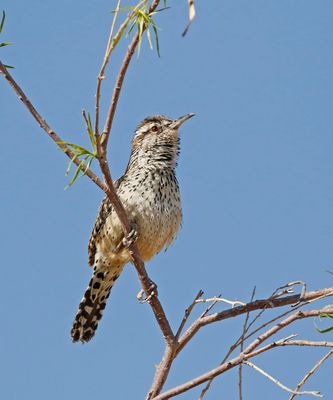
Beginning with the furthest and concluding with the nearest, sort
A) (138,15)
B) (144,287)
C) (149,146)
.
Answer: (149,146)
(144,287)
(138,15)

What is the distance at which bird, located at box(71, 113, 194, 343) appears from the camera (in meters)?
5.45

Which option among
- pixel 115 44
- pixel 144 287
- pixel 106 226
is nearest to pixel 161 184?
pixel 106 226

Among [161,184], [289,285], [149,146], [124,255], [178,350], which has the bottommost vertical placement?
[178,350]

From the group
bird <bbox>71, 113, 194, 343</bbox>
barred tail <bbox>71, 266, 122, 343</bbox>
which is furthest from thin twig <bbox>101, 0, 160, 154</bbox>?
barred tail <bbox>71, 266, 122, 343</bbox>

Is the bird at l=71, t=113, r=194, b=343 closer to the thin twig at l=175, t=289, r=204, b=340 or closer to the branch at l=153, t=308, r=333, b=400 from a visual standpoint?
the thin twig at l=175, t=289, r=204, b=340

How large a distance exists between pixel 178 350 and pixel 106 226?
240cm

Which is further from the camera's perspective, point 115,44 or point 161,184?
point 161,184

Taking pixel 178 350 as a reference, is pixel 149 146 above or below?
above

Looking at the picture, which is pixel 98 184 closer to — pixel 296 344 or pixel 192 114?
pixel 296 344

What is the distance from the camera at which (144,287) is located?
4.00 metres

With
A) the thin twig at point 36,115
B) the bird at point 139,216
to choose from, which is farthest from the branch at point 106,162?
the bird at point 139,216

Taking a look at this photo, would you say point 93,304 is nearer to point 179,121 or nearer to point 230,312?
point 179,121

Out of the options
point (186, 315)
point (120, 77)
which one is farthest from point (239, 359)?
point (120, 77)

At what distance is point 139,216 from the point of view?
5414mm
